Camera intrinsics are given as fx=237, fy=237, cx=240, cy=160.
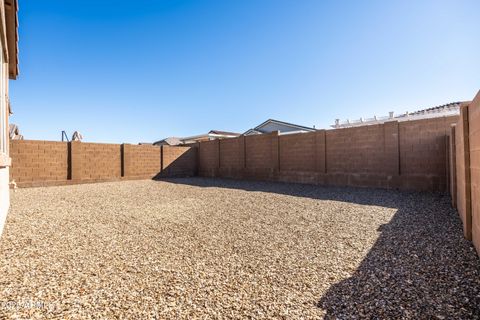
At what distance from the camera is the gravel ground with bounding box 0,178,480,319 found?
1.98 metres

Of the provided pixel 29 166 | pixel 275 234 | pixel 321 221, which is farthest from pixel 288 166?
pixel 29 166

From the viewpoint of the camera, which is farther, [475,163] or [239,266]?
[475,163]

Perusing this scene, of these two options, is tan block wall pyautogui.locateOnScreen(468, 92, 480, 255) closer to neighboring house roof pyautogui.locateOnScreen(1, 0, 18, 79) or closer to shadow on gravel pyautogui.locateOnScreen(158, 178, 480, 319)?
shadow on gravel pyautogui.locateOnScreen(158, 178, 480, 319)

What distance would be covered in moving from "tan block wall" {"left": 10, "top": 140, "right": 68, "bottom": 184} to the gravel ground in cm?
652

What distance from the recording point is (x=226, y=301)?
81.6 inches

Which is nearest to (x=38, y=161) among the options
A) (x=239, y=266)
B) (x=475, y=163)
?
(x=239, y=266)

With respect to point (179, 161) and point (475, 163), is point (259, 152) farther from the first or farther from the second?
point (475, 163)

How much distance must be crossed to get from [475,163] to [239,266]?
3.16 meters

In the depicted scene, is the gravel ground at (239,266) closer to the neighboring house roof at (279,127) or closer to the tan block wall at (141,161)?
the tan block wall at (141,161)

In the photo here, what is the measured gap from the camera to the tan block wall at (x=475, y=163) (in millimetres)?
2740

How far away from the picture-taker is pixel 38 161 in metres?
10.3

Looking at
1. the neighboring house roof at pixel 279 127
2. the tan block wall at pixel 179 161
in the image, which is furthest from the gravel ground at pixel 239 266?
the neighboring house roof at pixel 279 127

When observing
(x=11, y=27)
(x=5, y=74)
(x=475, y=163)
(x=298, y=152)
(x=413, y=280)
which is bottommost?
(x=413, y=280)

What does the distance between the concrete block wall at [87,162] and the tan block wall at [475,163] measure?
13449 millimetres
